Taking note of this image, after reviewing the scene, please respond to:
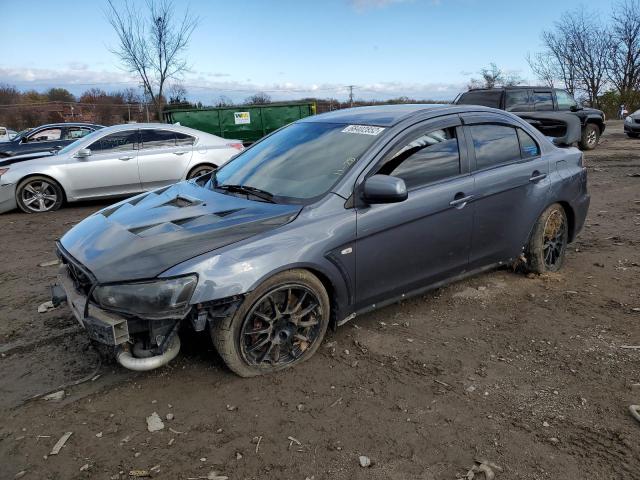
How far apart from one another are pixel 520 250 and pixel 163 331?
125 inches

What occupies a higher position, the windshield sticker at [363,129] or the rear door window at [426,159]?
the windshield sticker at [363,129]

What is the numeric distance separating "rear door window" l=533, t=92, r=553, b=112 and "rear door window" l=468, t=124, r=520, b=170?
9.78 metres

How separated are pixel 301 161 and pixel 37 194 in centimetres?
670

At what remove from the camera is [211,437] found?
2.70 metres

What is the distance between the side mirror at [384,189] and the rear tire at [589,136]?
1403cm

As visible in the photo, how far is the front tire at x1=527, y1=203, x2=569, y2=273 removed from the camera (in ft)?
15.3

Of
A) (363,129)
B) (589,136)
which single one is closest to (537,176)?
(363,129)

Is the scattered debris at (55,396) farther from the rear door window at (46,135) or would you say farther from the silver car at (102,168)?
the rear door window at (46,135)

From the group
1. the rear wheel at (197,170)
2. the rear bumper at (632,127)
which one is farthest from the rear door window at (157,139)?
the rear bumper at (632,127)

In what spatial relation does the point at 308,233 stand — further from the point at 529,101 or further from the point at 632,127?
the point at 632,127

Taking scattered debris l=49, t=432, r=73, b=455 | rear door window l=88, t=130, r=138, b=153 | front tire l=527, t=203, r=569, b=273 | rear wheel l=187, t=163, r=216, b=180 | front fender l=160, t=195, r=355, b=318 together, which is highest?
rear door window l=88, t=130, r=138, b=153

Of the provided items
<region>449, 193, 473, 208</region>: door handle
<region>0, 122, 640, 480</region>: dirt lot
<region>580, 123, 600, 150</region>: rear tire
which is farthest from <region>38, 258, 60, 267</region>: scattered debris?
<region>580, 123, 600, 150</region>: rear tire

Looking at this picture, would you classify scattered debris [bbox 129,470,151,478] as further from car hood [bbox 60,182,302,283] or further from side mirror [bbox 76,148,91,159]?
side mirror [bbox 76,148,91,159]

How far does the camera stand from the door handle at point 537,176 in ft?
14.7
